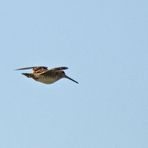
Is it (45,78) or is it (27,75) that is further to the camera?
(27,75)

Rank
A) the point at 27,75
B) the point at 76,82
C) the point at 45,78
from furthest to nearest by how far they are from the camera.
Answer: the point at 76,82 < the point at 27,75 < the point at 45,78

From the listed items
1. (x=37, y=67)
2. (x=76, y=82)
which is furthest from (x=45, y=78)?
(x=76, y=82)

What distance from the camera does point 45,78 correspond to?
3919 cm

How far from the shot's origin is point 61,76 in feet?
136

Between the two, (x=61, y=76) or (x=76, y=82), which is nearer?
(x=61, y=76)

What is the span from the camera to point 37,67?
41.4m

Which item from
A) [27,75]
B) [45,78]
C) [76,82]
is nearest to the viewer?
[45,78]

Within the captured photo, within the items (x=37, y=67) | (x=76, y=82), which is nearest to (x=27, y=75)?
(x=37, y=67)

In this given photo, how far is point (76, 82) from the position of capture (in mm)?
46156

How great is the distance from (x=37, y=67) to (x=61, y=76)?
2.07 meters

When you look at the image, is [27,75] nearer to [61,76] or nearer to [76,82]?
[61,76]

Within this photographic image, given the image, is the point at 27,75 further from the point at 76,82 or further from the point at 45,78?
the point at 76,82

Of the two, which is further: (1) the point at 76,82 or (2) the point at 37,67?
(1) the point at 76,82

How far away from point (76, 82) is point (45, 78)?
738 centimetres
